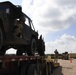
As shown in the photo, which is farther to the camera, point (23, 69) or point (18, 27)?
point (18, 27)

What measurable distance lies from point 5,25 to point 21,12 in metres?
1.60

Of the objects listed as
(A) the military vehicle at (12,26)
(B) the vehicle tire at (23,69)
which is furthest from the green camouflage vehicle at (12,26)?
(B) the vehicle tire at (23,69)

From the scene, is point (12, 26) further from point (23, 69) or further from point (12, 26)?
point (23, 69)

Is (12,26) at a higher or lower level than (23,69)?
higher

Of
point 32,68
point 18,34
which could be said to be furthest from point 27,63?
point 18,34

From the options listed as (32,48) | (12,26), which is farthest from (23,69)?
(32,48)

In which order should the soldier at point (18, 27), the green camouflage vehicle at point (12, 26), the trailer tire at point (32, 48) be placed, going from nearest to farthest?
the green camouflage vehicle at point (12, 26)
the soldier at point (18, 27)
the trailer tire at point (32, 48)

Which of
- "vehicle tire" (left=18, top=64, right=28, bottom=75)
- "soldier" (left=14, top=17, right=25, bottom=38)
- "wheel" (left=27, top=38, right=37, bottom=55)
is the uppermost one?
"soldier" (left=14, top=17, right=25, bottom=38)

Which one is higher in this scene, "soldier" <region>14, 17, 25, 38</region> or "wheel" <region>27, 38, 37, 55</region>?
"soldier" <region>14, 17, 25, 38</region>

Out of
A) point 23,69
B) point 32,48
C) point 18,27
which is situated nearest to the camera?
point 23,69

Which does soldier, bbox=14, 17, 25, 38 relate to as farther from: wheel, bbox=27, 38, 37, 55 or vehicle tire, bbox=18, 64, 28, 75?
wheel, bbox=27, 38, 37, 55

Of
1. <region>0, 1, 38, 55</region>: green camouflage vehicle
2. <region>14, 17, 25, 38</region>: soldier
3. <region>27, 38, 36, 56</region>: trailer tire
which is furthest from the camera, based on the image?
<region>27, 38, 36, 56</region>: trailer tire

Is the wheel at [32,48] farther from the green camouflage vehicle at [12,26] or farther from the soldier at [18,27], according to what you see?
the soldier at [18,27]

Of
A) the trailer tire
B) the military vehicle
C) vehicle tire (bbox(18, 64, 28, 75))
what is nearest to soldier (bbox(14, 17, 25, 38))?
the military vehicle
